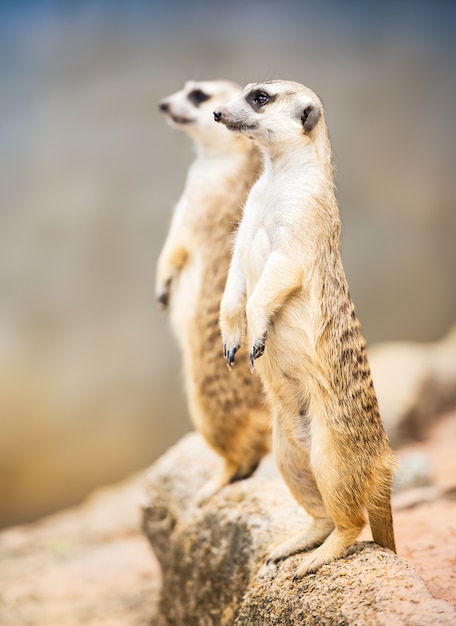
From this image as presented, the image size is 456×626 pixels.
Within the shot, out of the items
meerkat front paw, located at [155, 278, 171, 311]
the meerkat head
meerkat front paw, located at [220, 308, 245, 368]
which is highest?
the meerkat head

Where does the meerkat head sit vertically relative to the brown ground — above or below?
above

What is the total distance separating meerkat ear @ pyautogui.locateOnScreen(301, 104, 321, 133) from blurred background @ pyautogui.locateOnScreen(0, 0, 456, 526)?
119 inches

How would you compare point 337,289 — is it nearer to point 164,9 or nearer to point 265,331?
point 265,331

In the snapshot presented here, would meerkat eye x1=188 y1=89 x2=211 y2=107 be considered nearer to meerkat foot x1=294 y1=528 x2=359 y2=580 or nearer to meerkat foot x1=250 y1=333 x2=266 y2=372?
meerkat foot x1=250 y1=333 x2=266 y2=372

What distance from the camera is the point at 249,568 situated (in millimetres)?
2496

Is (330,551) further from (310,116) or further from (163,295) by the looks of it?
(163,295)

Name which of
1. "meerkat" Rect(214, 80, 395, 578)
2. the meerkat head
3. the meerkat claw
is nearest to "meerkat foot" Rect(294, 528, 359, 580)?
"meerkat" Rect(214, 80, 395, 578)

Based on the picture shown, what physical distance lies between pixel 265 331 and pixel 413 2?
424cm

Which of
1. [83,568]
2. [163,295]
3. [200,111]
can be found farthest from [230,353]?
[83,568]

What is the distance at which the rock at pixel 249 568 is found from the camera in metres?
1.82

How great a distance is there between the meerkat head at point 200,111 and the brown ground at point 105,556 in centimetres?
185

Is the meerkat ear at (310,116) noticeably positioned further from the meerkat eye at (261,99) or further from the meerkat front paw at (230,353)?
the meerkat front paw at (230,353)

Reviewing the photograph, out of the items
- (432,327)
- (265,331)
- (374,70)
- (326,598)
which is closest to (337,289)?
(265,331)

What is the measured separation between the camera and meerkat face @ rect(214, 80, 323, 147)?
6.33 ft
